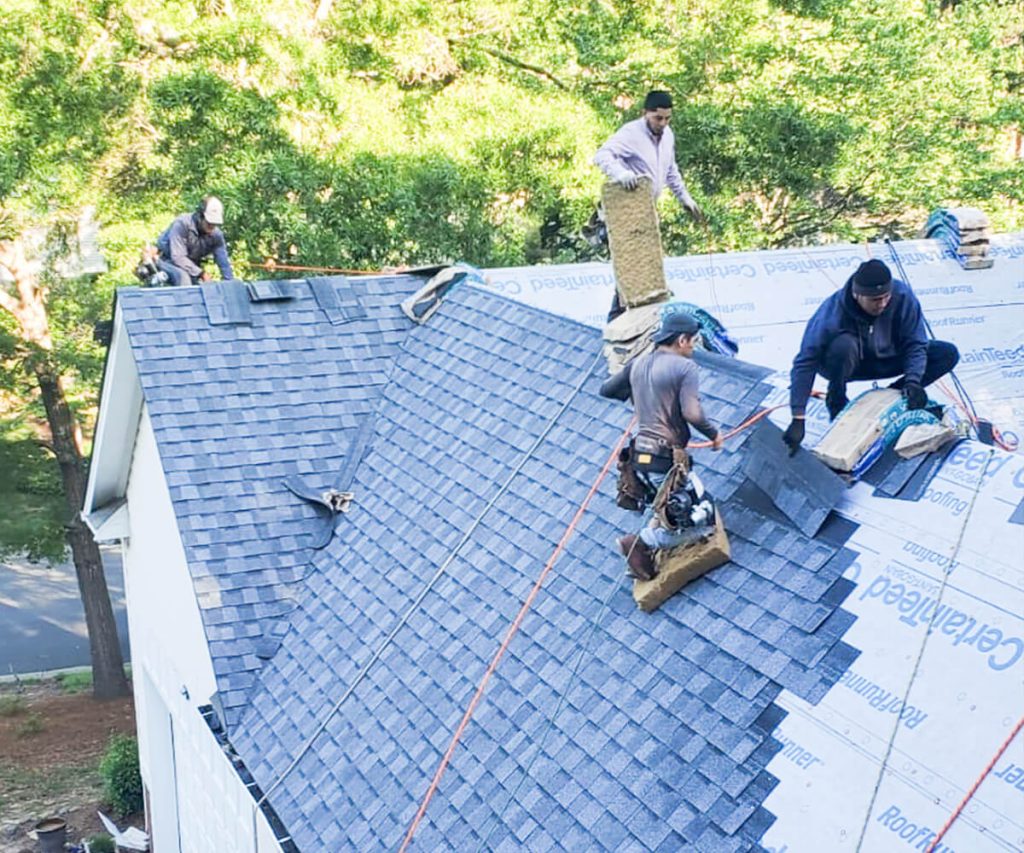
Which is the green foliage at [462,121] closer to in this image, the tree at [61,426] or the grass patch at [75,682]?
the tree at [61,426]

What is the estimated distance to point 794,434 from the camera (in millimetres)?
6598

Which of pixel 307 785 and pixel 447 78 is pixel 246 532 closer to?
pixel 307 785

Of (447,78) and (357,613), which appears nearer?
(357,613)

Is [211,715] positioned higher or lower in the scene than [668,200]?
lower

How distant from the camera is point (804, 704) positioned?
565 cm

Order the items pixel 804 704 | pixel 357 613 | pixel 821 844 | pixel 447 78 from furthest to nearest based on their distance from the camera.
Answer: pixel 447 78 → pixel 357 613 → pixel 804 704 → pixel 821 844

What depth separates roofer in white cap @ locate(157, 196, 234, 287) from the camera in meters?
13.1

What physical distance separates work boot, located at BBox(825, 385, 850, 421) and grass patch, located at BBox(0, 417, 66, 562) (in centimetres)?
1727

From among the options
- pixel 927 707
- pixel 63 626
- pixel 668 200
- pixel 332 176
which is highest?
pixel 332 176

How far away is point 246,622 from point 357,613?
44.0 inches

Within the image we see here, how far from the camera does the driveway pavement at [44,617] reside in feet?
78.6

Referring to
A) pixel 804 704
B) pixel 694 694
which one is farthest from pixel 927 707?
pixel 694 694

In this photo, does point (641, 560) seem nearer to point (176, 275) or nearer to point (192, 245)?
point (176, 275)


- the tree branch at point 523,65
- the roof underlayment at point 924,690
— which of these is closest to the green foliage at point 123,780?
the tree branch at point 523,65
